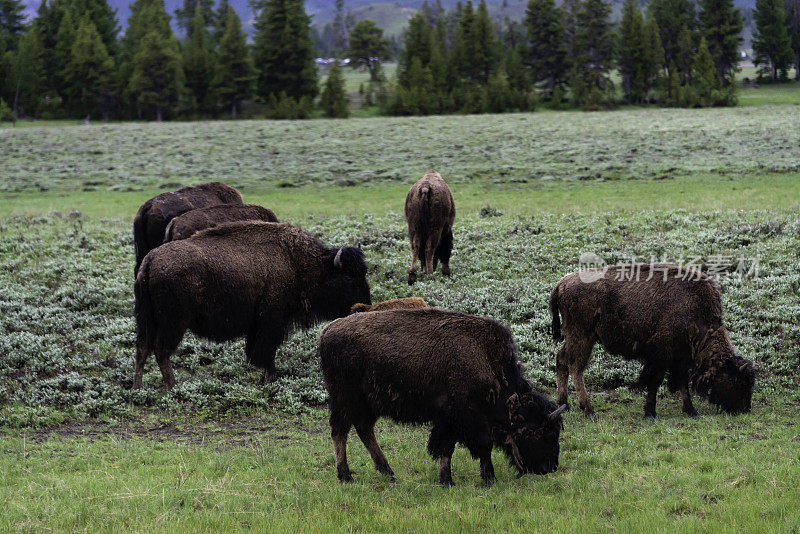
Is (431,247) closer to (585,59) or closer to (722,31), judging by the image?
(585,59)

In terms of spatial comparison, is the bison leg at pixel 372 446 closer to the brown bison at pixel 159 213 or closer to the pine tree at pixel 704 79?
the brown bison at pixel 159 213

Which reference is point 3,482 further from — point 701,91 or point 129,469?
Answer: point 701,91

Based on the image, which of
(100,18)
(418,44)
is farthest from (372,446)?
(100,18)

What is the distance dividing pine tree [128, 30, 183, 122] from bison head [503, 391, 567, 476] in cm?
6933

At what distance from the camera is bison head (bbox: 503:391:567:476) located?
7.18 meters

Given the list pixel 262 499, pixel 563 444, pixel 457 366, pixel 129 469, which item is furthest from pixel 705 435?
pixel 129 469

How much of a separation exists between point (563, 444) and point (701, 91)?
213ft

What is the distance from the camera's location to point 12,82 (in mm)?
74250

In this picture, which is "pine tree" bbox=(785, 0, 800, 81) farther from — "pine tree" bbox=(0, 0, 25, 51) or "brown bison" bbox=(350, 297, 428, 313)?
"brown bison" bbox=(350, 297, 428, 313)

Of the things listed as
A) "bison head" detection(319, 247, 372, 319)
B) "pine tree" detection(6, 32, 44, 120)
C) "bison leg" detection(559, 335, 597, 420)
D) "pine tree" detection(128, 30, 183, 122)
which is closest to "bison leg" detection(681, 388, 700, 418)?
"bison leg" detection(559, 335, 597, 420)

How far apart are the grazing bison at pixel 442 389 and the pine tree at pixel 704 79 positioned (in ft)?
210

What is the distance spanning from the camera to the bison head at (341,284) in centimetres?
1129

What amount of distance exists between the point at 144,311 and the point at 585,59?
73.8 metres

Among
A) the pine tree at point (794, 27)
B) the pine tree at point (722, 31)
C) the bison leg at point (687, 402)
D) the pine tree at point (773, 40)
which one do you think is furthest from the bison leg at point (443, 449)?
the pine tree at point (794, 27)
